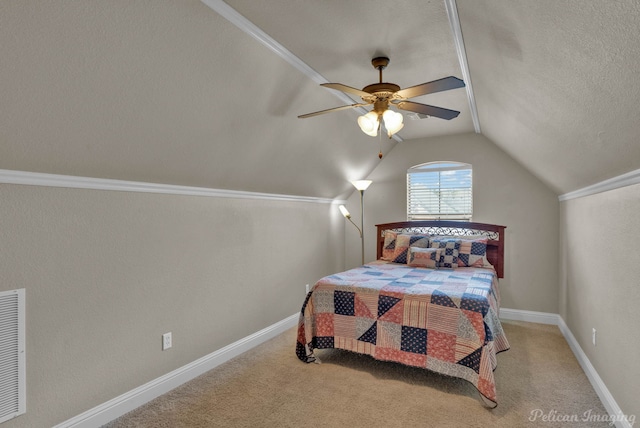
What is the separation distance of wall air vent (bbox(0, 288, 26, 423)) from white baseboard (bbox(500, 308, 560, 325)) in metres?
4.50

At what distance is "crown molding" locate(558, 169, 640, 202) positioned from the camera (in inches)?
70.7

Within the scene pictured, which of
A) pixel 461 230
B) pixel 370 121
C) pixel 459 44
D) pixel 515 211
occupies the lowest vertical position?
pixel 461 230

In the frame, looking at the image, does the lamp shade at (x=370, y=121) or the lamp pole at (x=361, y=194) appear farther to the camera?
the lamp pole at (x=361, y=194)

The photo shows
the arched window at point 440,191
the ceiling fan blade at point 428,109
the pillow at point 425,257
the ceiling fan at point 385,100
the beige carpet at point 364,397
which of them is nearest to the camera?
the beige carpet at point 364,397

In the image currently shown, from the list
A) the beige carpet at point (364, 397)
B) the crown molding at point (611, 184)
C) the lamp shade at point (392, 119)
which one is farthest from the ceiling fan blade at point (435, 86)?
the beige carpet at point (364, 397)

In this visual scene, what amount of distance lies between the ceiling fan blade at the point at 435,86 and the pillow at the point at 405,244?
7.33 ft

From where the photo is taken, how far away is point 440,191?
4.73m

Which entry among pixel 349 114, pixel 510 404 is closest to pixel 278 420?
pixel 510 404

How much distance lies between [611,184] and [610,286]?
644mm

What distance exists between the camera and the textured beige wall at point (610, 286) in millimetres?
1830

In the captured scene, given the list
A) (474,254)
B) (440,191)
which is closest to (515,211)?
(474,254)

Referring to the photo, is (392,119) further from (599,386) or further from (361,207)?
(361,207)

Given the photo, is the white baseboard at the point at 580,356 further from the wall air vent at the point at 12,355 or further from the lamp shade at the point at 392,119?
the wall air vent at the point at 12,355

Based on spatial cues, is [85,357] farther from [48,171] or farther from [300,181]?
[300,181]
